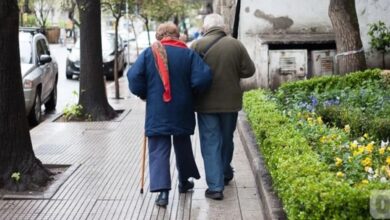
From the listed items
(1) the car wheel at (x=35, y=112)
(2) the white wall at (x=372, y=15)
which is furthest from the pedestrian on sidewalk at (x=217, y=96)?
(2) the white wall at (x=372, y=15)

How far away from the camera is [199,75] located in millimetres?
6559

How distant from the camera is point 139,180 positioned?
→ 26.2 ft

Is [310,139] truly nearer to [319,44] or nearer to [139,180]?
[139,180]

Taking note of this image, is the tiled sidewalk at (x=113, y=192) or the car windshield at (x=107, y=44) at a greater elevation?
the car windshield at (x=107, y=44)

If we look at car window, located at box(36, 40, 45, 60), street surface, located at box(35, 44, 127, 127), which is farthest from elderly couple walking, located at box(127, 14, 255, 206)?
car window, located at box(36, 40, 45, 60)

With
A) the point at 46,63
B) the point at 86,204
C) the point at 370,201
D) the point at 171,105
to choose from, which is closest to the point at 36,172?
the point at 86,204

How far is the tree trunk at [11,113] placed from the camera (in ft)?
24.0

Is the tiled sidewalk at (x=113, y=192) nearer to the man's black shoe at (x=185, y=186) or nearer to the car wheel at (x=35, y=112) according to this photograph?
the man's black shoe at (x=185, y=186)

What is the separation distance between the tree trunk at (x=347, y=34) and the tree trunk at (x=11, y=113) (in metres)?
6.85

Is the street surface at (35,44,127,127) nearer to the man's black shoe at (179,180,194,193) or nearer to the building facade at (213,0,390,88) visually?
the building facade at (213,0,390,88)

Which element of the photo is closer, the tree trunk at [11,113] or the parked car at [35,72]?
the tree trunk at [11,113]

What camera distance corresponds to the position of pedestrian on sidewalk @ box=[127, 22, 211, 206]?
649cm

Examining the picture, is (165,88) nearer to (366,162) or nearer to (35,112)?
(366,162)

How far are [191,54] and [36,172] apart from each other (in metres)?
2.36
